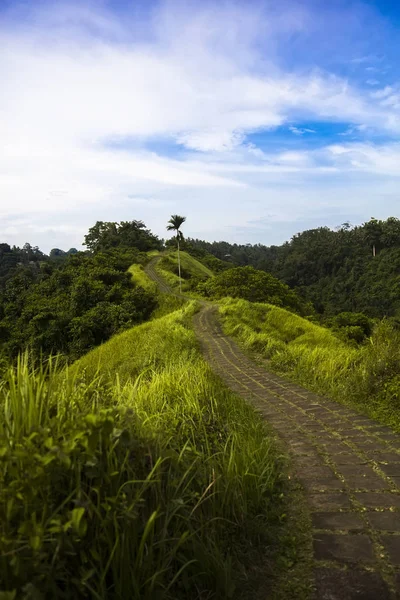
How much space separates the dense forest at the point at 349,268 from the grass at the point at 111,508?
40577 mm

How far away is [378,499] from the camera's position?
262 centimetres

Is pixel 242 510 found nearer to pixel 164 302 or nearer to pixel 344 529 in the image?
pixel 344 529

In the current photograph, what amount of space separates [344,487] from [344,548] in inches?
26.4

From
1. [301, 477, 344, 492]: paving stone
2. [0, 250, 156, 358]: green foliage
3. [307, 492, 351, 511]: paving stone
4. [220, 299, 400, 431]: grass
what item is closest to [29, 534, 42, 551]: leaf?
[307, 492, 351, 511]: paving stone

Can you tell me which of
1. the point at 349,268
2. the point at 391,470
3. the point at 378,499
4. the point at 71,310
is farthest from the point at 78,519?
the point at 349,268

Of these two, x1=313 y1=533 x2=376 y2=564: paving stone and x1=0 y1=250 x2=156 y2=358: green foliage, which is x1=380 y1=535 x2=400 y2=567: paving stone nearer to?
x1=313 y1=533 x2=376 y2=564: paving stone

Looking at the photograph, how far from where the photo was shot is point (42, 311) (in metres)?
22.0

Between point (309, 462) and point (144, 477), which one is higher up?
point (144, 477)

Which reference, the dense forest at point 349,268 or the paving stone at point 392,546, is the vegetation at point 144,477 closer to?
the paving stone at point 392,546

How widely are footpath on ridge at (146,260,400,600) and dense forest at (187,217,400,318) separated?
38261mm

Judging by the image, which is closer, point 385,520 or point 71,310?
point 385,520

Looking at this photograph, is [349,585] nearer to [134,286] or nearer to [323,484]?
[323,484]

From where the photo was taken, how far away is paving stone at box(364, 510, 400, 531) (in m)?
2.32

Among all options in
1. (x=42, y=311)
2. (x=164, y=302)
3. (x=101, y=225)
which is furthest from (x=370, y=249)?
(x=42, y=311)
